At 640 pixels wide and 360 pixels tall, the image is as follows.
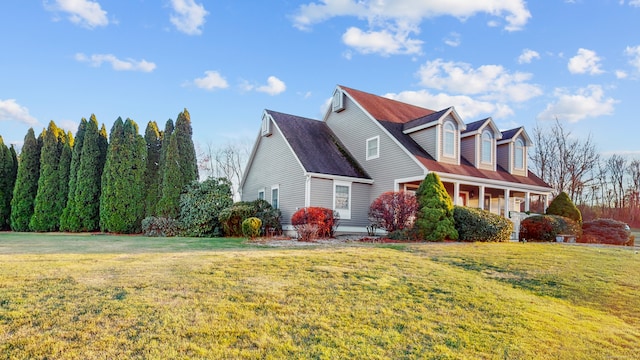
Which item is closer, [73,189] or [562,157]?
[73,189]

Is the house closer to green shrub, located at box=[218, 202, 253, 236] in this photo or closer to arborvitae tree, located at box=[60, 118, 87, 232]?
green shrub, located at box=[218, 202, 253, 236]

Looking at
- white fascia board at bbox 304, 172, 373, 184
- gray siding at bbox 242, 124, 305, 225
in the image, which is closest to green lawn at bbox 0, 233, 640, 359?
white fascia board at bbox 304, 172, 373, 184

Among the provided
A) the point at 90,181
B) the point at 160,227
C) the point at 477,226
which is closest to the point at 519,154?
the point at 477,226

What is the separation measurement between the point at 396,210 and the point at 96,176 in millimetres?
16959

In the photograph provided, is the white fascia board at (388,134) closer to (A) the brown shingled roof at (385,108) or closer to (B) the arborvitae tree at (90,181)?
(A) the brown shingled roof at (385,108)

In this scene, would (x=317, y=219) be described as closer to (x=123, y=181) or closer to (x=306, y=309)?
(x=306, y=309)

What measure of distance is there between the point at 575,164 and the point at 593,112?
1295 cm

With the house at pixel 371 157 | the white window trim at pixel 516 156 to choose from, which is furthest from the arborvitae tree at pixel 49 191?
the white window trim at pixel 516 156

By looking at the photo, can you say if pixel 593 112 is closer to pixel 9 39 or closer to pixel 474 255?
pixel 474 255

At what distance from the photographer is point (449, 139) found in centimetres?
1781

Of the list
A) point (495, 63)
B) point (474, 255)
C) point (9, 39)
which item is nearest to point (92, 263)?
point (474, 255)

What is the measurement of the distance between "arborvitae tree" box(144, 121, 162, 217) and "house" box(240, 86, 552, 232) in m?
5.18

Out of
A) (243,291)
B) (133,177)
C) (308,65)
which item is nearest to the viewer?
(243,291)

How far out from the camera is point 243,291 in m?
5.56
